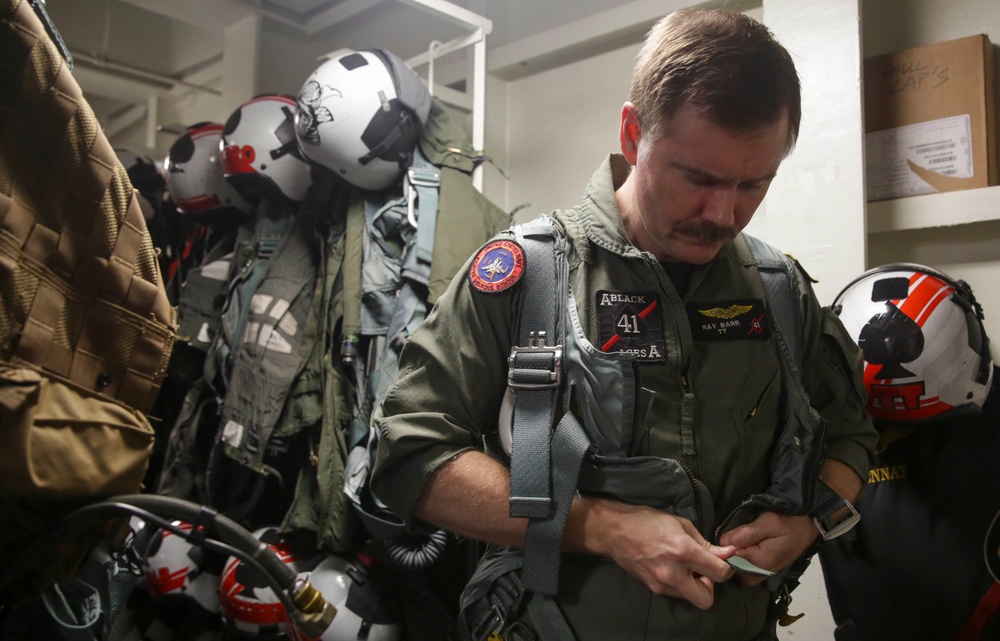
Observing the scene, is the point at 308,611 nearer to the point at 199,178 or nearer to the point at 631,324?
the point at 631,324

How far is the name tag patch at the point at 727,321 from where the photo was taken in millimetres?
1295

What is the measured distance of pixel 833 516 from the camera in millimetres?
1313

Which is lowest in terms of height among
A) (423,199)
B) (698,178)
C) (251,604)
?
(251,604)

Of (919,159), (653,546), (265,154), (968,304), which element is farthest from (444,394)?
(265,154)

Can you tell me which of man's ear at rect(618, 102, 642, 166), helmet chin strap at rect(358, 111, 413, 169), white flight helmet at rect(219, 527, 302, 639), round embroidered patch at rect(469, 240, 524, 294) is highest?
helmet chin strap at rect(358, 111, 413, 169)

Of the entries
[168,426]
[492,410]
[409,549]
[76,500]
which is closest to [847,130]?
[492,410]

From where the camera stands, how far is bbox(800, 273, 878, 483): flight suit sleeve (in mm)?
1438

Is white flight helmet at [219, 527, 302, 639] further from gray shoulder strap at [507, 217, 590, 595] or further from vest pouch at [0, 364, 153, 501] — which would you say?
gray shoulder strap at [507, 217, 590, 595]

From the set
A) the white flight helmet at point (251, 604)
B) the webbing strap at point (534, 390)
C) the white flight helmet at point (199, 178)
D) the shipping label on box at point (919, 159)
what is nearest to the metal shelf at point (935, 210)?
the shipping label on box at point (919, 159)

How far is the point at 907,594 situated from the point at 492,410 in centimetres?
145

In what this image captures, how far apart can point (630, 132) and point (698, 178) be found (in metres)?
0.17

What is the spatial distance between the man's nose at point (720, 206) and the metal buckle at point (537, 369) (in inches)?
13.1

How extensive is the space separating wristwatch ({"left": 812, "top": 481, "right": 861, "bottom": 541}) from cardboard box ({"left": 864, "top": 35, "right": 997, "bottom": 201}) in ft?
4.91

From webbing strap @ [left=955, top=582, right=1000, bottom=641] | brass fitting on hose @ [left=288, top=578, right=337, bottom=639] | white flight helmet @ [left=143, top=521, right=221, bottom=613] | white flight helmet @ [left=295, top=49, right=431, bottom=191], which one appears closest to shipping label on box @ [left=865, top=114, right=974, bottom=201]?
webbing strap @ [left=955, top=582, right=1000, bottom=641]
